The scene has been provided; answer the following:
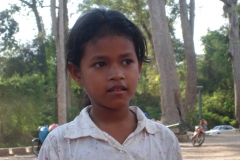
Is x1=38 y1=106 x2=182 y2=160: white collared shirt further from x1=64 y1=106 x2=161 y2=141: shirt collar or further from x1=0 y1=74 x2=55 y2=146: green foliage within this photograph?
x1=0 y1=74 x2=55 y2=146: green foliage

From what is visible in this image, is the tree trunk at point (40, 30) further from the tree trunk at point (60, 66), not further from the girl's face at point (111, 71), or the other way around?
the girl's face at point (111, 71)

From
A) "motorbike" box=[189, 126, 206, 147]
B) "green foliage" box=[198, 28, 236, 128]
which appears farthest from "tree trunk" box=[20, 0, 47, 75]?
"motorbike" box=[189, 126, 206, 147]

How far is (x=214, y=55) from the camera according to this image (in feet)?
166

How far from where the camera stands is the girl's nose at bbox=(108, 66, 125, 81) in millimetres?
2199

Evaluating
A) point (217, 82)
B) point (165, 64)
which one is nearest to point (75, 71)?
point (165, 64)

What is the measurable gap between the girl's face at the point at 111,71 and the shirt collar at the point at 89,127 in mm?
94

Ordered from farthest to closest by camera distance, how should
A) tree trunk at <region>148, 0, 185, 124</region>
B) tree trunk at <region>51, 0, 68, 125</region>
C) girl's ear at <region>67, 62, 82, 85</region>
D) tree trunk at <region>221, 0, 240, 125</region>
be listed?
tree trunk at <region>221, 0, 240, 125</region> < tree trunk at <region>51, 0, 68, 125</region> < tree trunk at <region>148, 0, 185, 124</region> < girl's ear at <region>67, 62, 82, 85</region>

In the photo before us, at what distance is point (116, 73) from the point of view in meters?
2.21

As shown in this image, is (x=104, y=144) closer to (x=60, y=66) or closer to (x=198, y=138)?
(x=198, y=138)

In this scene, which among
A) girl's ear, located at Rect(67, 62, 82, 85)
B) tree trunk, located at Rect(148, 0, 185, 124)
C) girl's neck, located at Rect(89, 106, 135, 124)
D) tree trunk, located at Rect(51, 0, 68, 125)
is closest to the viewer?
girl's neck, located at Rect(89, 106, 135, 124)

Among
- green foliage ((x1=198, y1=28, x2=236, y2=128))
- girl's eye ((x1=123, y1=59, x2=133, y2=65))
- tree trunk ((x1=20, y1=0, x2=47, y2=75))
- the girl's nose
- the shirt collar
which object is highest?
tree trunk ((x1=20, y1=0, x2=47, y2=75))

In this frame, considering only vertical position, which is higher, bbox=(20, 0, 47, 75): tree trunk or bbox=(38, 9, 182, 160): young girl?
bbox=(20, 0, 47, 75): tree trunk

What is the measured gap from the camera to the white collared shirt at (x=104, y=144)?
219cm

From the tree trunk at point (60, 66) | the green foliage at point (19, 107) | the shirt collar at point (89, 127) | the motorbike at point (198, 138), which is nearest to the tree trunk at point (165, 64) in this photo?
the motorbike at point (198, 138)
